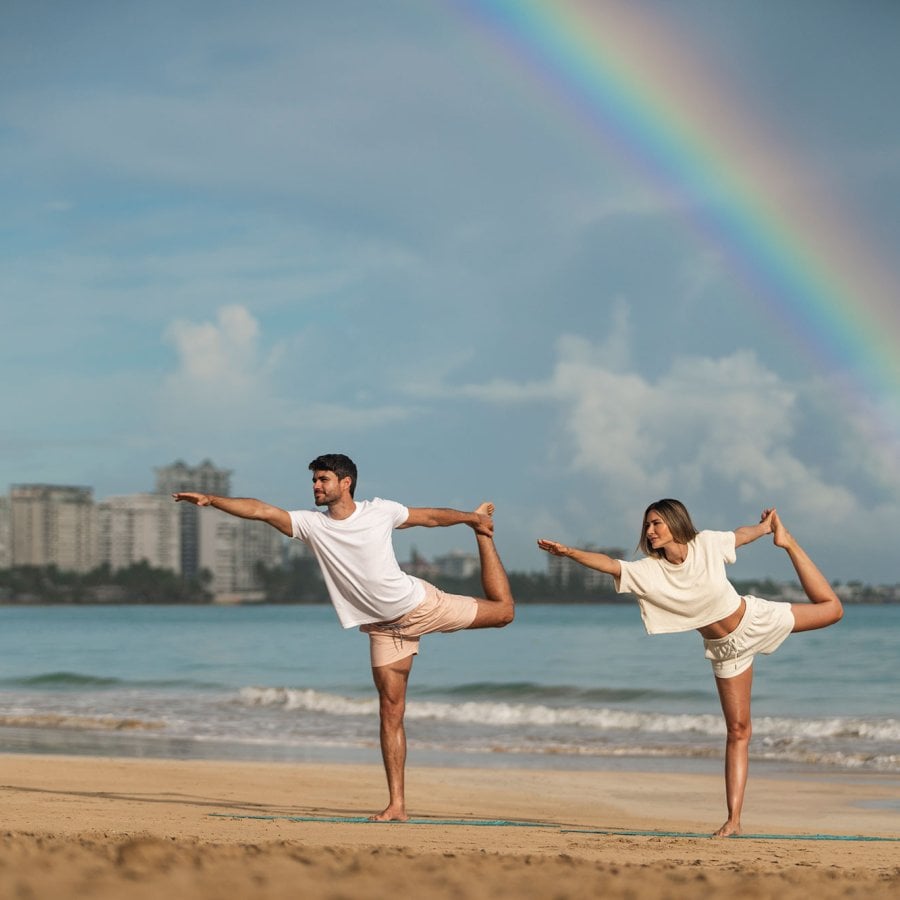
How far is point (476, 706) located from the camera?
23.7 m

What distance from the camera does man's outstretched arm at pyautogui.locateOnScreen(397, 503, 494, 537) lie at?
844cm

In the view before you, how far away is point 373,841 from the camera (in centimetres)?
733

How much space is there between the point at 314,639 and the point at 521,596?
196ft

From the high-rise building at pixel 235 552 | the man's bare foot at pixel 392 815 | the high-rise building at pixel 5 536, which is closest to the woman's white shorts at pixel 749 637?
the man's bare foot at pixel 392 815

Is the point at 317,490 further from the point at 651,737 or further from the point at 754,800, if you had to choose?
the point at 651,737

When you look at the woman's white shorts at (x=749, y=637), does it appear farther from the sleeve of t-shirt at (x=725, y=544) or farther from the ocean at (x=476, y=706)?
the ocean at (x=476, y=706)

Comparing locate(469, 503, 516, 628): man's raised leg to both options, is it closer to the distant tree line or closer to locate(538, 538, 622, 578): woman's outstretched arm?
locate(538, 538, 622, 578): woman's outstretched arm

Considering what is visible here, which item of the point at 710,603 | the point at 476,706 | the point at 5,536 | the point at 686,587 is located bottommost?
the point at 476,706

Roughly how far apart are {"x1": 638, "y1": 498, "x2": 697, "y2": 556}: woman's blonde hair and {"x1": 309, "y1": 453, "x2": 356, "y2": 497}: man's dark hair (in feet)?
6.14

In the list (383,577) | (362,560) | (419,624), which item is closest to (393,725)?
(419,624)

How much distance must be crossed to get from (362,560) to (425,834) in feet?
5.63

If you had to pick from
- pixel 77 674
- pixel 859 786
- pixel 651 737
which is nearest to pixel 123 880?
pixel 859 786

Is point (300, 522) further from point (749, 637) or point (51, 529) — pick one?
point (51, 529)

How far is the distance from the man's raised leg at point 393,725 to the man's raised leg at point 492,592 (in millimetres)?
570
